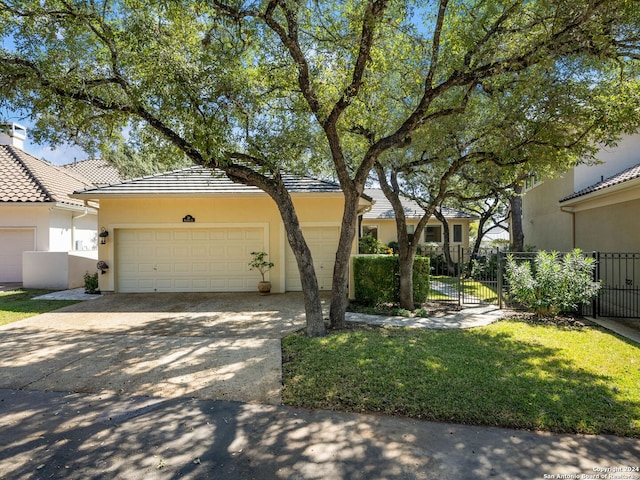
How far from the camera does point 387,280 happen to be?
10.1 meters

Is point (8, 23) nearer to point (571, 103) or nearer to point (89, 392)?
point (89, 392)

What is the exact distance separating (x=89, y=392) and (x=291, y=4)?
22.3 ft

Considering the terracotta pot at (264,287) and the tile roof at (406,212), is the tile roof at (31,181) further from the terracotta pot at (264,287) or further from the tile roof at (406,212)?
the tile roof at (406,212)

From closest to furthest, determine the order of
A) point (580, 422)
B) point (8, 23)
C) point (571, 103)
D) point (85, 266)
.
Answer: point (580, 422) < point (8, 23) < point (571, 103) < point (85, 266)

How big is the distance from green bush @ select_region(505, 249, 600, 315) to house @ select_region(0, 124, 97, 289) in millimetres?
14992

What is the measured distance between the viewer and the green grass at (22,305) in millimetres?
8773

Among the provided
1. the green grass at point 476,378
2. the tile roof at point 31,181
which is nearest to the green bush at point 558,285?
the green grass at point 476,378

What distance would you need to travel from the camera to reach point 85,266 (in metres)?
14.1

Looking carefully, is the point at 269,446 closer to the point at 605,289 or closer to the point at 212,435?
the point at 212,435

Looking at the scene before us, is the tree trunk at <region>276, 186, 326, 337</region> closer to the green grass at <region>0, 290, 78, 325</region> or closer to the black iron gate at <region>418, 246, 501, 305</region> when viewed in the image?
the black iron gate at <region>418, 246, 501, 305</region>

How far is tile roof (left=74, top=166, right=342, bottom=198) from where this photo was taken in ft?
37.9

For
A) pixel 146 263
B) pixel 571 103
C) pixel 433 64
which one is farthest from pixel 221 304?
pixel 571 103

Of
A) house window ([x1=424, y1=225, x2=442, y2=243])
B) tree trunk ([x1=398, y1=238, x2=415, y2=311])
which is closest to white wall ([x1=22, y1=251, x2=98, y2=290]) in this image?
tree trunk ([x1=398, y1=238, x2=415, y2=311])

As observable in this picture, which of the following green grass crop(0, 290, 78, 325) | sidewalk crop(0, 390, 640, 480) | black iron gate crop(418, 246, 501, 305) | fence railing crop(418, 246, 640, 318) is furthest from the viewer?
black iron gate crop(418, 246, 501, 305)
